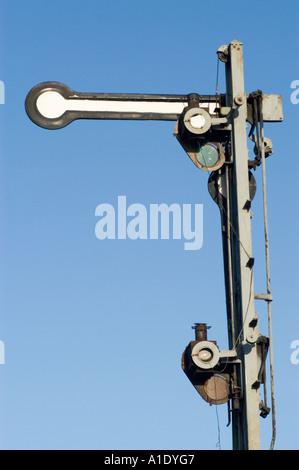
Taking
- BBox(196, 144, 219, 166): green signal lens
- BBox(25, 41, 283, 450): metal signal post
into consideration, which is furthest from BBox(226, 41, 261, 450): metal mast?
BBox(196, 144, 219, 166): green signal lens

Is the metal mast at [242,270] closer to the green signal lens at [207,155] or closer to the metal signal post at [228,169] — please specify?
the metal signal post at [228,169]

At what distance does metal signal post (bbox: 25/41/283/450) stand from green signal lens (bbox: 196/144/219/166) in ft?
0.03

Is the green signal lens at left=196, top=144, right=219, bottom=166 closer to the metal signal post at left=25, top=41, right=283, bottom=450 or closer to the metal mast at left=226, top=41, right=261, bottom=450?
the metal signal post at left=25, top=41, right=283, bottom=450

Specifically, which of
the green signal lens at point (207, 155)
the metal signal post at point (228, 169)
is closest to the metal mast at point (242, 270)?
the metal signal post at point (228, 169)

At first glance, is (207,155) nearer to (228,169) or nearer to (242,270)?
(228,169)

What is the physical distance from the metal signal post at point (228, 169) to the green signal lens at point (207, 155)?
0.01 metres

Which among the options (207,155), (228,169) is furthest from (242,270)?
(207,155)

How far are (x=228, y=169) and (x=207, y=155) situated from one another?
261mm

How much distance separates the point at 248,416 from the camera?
12203 millimetres

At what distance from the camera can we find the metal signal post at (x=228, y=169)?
1240 centimetres
